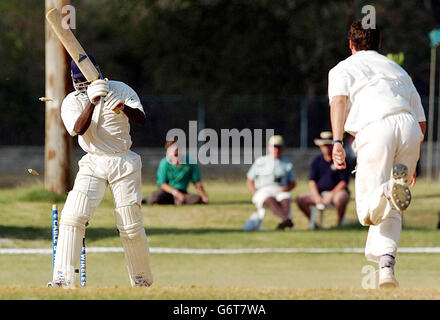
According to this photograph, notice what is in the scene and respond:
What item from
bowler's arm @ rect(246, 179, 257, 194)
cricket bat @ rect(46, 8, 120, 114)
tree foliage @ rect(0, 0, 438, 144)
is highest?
tree foliage @ rect(0, 0, 438, 144)

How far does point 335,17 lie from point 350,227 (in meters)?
18.7

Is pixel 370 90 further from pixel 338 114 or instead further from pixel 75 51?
pixel 75 51

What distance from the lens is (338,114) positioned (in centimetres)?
796

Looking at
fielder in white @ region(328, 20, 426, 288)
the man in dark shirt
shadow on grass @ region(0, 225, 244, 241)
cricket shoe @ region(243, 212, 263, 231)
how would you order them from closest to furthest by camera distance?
fielder in white @ region(328, 20, 426, 288) < shadow on grass @ region(0, 225, 244, 241) < cricket shoe @ region(243, 212, 263, 231) < the man in dark shirt

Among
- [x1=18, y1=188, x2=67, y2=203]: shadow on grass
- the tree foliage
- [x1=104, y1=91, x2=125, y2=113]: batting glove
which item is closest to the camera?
[x1=104, y1=91, x2=125, y2=113]: batting glove

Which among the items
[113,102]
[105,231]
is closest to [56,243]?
[113,102]

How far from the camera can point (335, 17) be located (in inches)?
1356

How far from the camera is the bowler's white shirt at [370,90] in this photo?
7.92m

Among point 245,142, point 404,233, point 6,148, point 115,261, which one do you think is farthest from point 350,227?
point 6,148

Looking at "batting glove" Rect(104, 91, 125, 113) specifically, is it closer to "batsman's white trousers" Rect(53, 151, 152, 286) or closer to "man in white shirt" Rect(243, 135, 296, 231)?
"batsman's white trousers" Rect(53, 151, 152, 286)

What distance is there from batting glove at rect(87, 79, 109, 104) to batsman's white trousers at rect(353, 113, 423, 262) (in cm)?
203

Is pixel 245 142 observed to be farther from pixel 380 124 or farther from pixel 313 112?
pixel 380 124

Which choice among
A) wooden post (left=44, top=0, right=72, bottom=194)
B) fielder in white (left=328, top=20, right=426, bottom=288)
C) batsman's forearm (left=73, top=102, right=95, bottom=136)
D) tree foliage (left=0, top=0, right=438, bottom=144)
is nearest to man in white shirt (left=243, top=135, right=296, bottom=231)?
wooden post (left=44, top=0, right=72, bottom=194)

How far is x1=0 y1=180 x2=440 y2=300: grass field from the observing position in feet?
23.5
